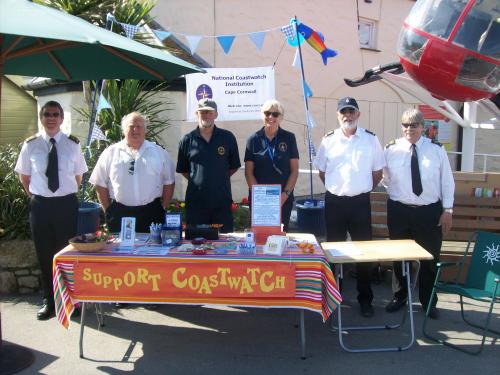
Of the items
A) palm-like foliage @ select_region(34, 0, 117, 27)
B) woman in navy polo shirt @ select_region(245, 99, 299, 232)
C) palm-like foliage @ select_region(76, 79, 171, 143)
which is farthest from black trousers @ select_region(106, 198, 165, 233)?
palm-like foliage @ select_region(34, 0, 117, 27)

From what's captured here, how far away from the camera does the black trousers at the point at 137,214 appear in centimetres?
441

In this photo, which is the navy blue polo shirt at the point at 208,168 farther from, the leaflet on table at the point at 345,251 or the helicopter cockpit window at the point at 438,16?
the helicopter cockpit window at the point at 438,16

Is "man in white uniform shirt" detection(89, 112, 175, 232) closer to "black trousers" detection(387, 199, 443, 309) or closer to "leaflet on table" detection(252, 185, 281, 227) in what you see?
"leaflet on table" detection(252, 185, 281, 227)

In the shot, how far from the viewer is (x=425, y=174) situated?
4441 mm

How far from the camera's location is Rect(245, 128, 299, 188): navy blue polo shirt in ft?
15.2

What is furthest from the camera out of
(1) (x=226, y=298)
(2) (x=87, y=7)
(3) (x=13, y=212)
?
(2) (x=87, y=7)

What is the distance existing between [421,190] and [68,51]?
342cm

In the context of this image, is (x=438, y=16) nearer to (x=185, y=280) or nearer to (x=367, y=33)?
(x=185, y=280)

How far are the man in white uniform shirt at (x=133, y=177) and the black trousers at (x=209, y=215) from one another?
28cm

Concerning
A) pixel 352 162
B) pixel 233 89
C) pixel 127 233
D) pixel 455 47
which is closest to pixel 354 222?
pixel 352 162

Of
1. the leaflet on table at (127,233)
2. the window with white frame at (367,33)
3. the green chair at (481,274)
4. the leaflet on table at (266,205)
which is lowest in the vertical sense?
the green chair at (481,274)

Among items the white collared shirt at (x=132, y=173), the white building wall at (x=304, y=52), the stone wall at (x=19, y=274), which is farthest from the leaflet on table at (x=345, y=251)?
the white building wall at (x=304, y=52)

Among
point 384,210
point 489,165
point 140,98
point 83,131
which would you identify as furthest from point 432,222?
point 489,165

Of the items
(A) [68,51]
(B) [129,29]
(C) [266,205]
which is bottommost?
(C) [266,205]
